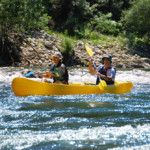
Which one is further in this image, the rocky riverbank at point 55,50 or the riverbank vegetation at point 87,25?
the rocky riverbank at point 55,50

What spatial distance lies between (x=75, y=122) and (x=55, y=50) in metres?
18.9

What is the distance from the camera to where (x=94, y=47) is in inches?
1207

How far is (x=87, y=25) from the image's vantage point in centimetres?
3659

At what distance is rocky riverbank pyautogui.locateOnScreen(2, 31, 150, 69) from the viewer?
2745 centimetres

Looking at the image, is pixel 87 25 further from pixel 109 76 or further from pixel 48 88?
pixel 48 88

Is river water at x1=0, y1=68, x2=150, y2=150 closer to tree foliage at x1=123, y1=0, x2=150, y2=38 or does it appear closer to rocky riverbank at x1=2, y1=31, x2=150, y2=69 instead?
rocky riverbank at x1=2, y1=31, x2=150, y2=69

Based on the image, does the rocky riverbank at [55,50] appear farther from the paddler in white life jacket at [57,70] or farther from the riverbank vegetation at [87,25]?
the paddler in white life jacket at [57,70]

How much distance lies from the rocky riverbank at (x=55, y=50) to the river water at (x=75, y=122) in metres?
12.8

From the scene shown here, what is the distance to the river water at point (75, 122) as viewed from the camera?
306 inches

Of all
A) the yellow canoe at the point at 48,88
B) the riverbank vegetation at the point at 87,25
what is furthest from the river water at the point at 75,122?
the riverbank vegetation at the point at 87,25

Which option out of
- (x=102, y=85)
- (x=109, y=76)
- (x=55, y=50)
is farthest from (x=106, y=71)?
(x=55, y=50)

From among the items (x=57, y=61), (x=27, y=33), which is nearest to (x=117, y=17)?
(x=27, y=33)

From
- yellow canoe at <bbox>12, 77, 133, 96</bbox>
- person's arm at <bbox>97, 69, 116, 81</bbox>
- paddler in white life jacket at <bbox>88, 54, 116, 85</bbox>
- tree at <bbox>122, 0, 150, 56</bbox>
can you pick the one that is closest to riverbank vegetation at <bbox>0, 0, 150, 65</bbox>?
tree at <bbox>122, 0, 150, 56</bbox>

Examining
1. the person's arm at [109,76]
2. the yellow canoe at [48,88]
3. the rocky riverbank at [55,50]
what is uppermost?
the person's arm at [109,76]
